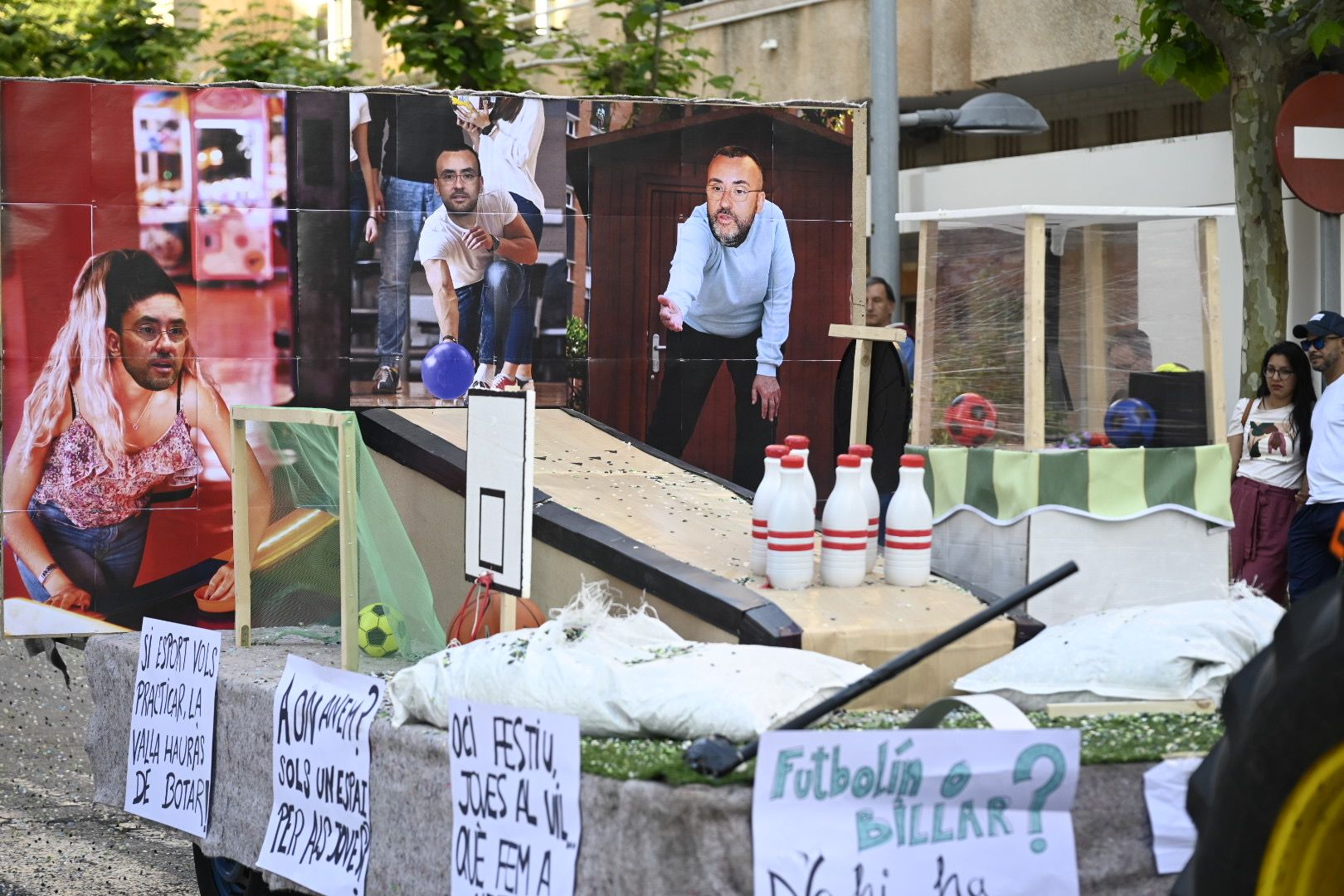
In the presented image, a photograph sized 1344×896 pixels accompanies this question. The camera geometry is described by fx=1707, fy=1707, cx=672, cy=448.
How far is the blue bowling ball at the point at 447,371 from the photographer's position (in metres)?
7.21

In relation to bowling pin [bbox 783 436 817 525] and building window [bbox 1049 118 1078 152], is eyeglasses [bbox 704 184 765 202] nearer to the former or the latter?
bowling pin [bbox 783 436 817 525]

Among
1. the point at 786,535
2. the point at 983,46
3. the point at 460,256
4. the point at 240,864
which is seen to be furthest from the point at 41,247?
the point at 983,46

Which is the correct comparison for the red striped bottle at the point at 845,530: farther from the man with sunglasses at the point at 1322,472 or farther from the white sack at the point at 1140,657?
the man with sunglasses at the point at 1322,472

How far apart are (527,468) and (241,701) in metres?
1.22

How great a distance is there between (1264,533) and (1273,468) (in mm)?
316

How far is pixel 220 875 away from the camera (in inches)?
218

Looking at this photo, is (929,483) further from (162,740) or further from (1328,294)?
(1328,294)

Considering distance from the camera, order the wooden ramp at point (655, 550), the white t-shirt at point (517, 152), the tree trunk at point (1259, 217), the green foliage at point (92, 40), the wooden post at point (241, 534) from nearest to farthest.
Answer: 1. the wooden ramp at point (655, 550)
2. the wooden post at point (241, 534)
3. the white t-shirt at point (517, 152)
4. the tree trunk at point (1259, 217)
5. the green foliage at point (92, 40)

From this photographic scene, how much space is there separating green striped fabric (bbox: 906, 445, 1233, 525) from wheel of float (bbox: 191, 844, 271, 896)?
2.66 meters

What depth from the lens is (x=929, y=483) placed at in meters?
6.05

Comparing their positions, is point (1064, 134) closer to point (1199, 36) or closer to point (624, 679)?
point (1199, 36)

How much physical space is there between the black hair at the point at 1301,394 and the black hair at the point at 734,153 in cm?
266

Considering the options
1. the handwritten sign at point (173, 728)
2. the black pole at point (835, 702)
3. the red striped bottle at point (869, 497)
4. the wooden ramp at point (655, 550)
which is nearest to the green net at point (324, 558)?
the wooden ramp at point (655, 550)

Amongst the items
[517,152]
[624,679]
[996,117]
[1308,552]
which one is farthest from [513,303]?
[996,117]
